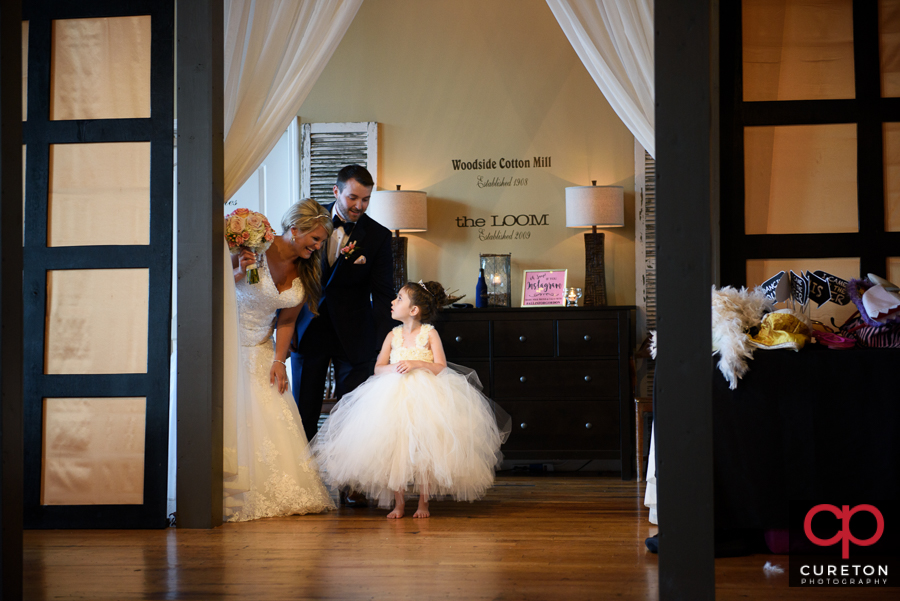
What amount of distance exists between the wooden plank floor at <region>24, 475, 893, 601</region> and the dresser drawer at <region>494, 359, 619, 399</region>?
101cm

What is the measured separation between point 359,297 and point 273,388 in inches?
27.9

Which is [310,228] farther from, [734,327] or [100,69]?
[734,327]

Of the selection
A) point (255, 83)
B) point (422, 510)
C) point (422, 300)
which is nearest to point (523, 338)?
point (422, 300)

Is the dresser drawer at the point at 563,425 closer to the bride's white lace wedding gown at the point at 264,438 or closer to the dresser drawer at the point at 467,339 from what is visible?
the dresser drawer at the point at 467,339

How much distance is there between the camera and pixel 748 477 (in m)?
2.82

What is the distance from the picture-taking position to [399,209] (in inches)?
198

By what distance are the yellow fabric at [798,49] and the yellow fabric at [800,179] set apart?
0.21 m

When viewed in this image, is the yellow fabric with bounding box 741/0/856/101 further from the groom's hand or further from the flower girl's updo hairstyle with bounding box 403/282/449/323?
the groom's hand

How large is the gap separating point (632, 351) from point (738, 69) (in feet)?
6.26

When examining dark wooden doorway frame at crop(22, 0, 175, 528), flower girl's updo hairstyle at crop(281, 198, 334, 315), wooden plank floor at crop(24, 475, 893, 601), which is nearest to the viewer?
wooden plank floor at crop(24, 475, 893, 601)

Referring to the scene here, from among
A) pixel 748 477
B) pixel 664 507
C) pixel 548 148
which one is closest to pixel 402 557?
pixel 664 507

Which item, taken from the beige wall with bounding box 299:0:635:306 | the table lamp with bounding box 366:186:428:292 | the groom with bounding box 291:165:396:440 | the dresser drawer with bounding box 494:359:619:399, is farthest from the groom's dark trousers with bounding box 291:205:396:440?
the beige wall with bounding box 299:0:635:306

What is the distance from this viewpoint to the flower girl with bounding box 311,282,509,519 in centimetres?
346

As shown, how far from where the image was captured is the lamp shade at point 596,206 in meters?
4.88
